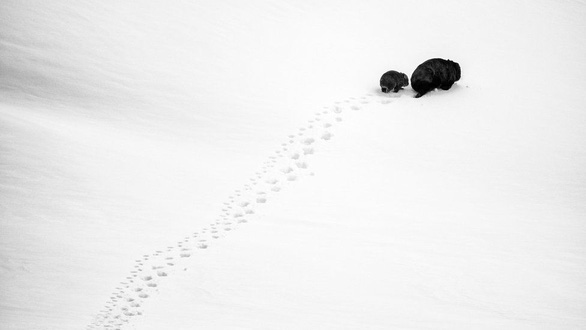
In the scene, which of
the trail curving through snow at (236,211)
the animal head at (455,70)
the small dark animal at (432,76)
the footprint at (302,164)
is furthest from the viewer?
the animal head at (455,70)

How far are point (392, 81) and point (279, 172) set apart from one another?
7.54ft

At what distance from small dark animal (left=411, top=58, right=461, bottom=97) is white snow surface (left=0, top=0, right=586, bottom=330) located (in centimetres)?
15

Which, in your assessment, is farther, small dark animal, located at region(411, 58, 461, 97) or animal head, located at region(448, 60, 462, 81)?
animal head, located at region(448, 60, 462, 81)

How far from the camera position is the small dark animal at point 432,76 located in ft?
Result: 23.1

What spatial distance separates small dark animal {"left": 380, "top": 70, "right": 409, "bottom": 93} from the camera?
7066 mm

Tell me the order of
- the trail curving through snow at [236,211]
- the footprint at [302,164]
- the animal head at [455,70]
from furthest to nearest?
the animal head at [455,70], the footprint at [302,164], the trail curving through snow at [236,211]

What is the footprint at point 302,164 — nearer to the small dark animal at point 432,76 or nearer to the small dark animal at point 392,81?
the small dark animal at point 392,81

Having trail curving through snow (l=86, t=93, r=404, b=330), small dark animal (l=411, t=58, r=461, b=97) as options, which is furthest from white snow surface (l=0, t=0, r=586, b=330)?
small dark animal (l=411, t=58, r=461, b=97)

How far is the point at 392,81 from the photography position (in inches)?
278

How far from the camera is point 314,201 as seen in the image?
5.29 m

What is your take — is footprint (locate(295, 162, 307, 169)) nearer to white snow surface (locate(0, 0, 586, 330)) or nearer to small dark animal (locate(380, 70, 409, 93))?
white snow surface (locate(0, 0, 586, 330))

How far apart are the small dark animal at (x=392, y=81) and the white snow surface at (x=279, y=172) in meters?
0.12

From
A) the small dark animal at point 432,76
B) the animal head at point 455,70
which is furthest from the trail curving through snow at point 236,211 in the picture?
the animal head at point 455,70

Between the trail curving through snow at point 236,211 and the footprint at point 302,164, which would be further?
the footprint at point 302,164
